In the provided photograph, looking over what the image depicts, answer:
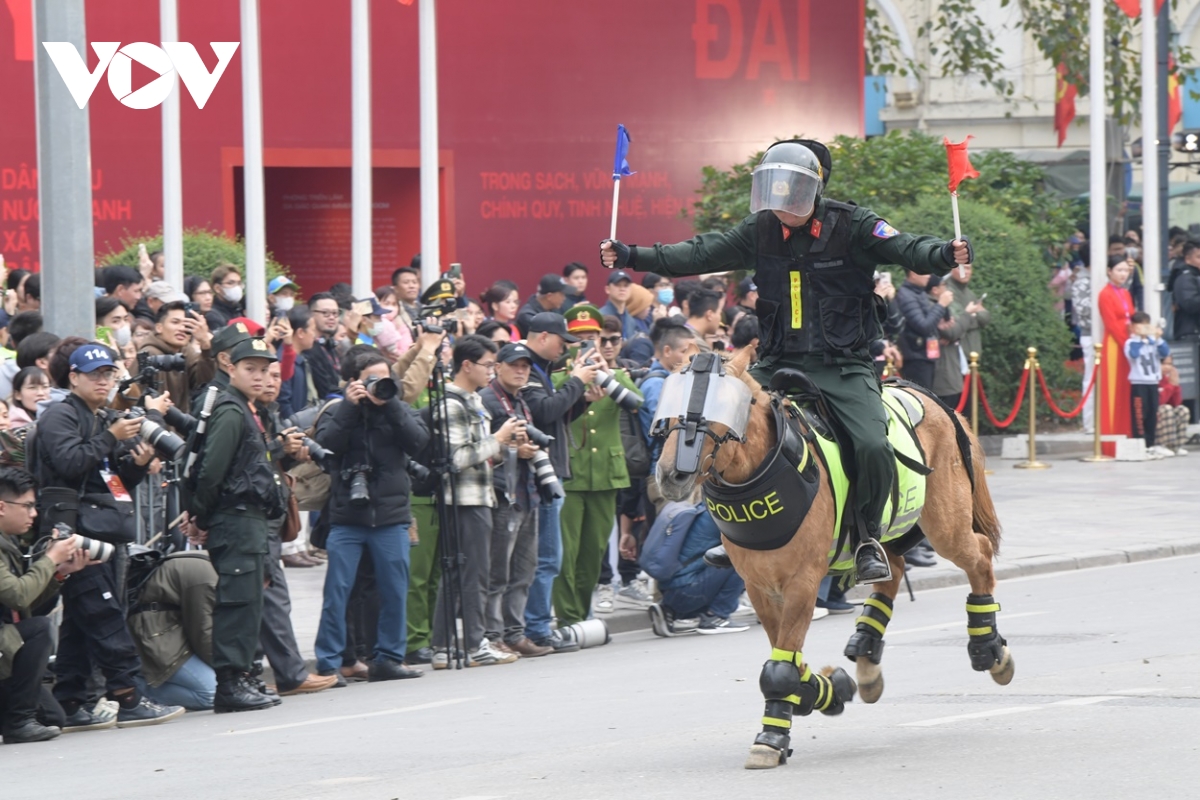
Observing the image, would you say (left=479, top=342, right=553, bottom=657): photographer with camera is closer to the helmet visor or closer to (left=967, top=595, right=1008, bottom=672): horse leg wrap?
(left=967, top=595, right=1008, bottom=672): horse leg wrap

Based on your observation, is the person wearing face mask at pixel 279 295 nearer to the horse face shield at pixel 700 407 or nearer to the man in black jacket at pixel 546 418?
the man in black jacket at pixel 546 418

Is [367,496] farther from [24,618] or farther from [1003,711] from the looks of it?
[1003,711]

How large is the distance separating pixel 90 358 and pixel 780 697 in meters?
4.33

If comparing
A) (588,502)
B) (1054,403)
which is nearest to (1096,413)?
(1054,403)

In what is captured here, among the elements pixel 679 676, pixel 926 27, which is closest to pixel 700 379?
pixel 679 676

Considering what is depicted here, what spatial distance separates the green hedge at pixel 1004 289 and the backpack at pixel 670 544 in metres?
8.92

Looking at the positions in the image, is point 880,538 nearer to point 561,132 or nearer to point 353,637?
point 353,637

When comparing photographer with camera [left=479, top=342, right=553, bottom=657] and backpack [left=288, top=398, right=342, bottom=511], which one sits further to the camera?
photographer with camera [left=479, top=342, right=553, bottom=657]

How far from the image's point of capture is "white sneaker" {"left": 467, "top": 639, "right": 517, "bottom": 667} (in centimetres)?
1205

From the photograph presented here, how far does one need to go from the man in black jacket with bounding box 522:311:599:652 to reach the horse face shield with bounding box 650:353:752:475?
4.54 m

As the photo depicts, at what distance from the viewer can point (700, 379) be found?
7801 millimetres

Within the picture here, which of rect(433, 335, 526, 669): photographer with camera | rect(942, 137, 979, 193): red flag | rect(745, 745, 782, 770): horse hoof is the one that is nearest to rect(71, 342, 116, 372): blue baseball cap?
rect(433, 335, 526, 669): photographer with camera

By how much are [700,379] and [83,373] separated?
3932 millimetres

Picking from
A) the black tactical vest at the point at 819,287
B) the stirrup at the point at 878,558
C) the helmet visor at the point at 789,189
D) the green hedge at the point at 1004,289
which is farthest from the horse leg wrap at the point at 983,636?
the green hedge at the point at 1004,289
